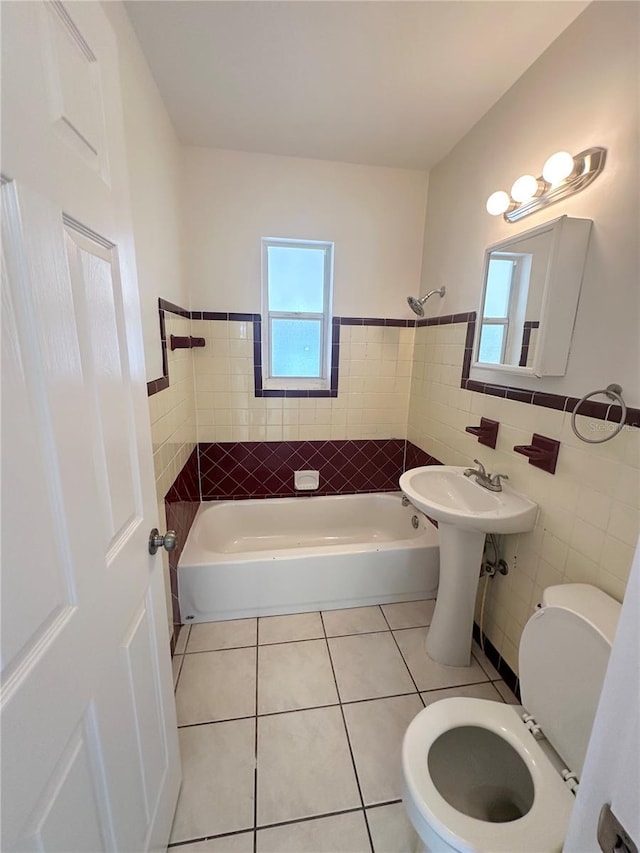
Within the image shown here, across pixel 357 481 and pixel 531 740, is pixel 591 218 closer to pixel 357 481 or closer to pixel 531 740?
pixel 531 740

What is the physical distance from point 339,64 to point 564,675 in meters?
2.35

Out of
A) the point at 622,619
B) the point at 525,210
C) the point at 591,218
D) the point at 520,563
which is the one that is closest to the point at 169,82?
the point at 525,210

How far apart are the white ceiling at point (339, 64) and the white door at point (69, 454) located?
0.87 metres

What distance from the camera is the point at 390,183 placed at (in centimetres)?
234

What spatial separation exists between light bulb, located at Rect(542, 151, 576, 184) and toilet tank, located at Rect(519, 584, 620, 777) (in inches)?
55.2

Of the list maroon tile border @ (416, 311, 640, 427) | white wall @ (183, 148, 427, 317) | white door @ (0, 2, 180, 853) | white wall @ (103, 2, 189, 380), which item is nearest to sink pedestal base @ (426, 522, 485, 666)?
maroon tile border @ (416, 311, 640, 427)

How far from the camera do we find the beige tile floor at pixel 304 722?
113cm

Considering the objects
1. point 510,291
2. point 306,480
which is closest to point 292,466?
point 306,480

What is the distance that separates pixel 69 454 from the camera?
571 millimetres

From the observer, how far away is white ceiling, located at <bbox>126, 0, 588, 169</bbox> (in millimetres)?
1235

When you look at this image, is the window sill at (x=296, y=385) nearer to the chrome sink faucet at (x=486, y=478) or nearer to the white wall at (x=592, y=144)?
the chrome sink faucet at (x=486, y=478)

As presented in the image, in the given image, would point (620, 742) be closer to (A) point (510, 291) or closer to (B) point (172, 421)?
(A) point (510, 291)

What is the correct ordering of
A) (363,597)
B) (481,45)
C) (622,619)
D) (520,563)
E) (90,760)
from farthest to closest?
(363,597) < (520,563) < (481,45) < (90,760) < (622,619)

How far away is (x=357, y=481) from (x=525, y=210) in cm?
194
